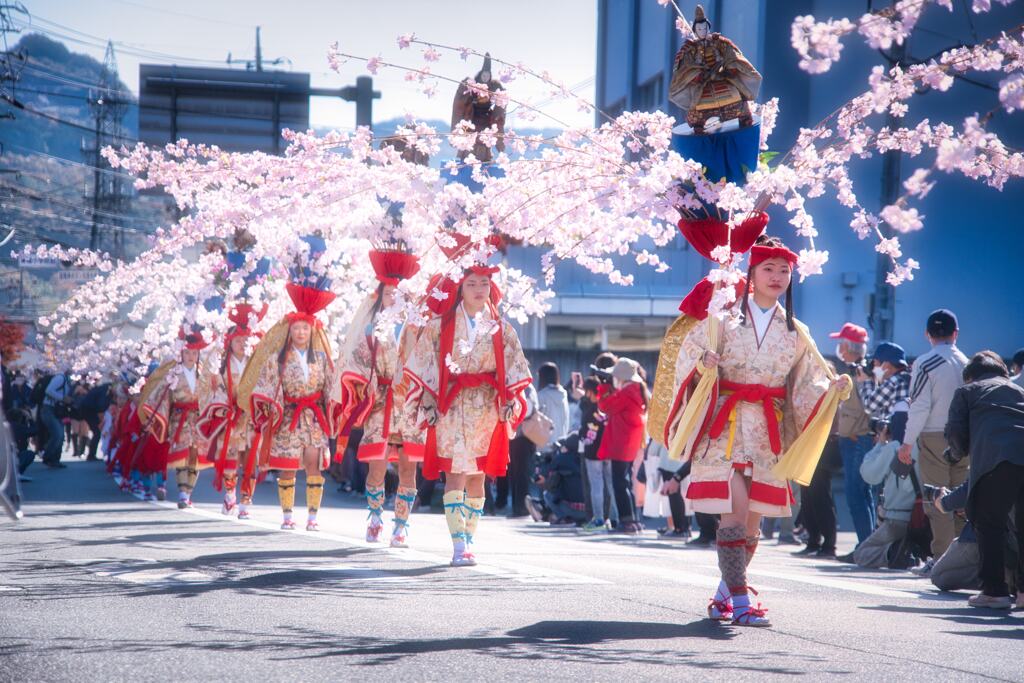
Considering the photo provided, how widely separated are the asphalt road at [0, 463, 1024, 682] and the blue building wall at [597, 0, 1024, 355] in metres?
10.5

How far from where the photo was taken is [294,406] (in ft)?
39.9

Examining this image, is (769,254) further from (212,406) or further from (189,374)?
(189,374)

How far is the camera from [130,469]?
1828cm

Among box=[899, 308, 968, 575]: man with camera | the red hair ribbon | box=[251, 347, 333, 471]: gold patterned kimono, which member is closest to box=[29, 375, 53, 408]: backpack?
box=[251, 347, 333, 471]: gold patterned kimono

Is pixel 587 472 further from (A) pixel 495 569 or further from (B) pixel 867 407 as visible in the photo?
(A) pixel 495 569

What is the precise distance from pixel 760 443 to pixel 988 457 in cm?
215

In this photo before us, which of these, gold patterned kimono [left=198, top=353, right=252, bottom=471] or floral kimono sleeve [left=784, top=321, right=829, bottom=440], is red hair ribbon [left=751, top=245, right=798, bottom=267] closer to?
floral kimono sleeve [left=784, top=321, right=829, bottom=440]

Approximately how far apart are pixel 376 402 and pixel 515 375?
2207 millimetres

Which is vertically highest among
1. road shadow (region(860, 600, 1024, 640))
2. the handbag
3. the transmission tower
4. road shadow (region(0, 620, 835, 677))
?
the transmission tower

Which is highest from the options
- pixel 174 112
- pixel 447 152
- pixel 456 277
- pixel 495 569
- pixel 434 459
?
pixel 174 112

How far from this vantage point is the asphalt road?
4863 millimetres

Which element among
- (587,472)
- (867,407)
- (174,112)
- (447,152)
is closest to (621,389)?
(587,472)

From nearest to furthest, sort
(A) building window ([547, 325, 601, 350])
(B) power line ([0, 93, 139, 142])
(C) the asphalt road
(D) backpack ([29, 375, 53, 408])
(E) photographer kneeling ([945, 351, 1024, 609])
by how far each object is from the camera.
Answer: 1. (C) the asphalt road
2. (E) photographer kneeling ([945, 351, 1024, 609])
3. (B) power line ([0, 93, 139, 142])
4. (D) backpack ([29, 375, 53, 408])
5. (A) building window ([547, 325, 601, 350])

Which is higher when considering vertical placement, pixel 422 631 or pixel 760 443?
pixel 760 443
